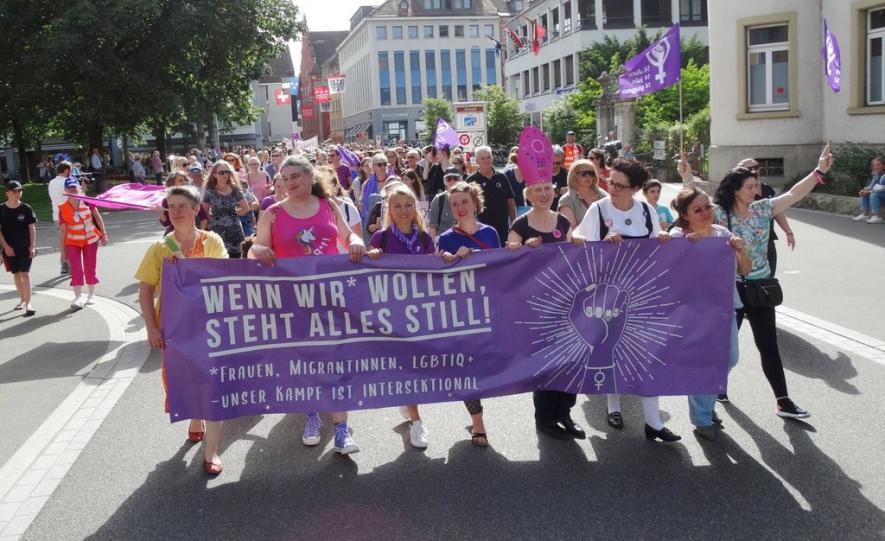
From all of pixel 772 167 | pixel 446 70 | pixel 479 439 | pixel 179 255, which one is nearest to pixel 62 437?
pixel 179 255

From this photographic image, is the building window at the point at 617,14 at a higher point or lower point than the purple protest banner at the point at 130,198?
higher

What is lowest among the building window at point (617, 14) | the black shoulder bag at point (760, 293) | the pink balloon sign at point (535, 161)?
the black shoulder bag at point (760, 293)

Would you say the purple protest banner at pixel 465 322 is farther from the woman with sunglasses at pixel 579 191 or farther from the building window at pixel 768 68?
the building window at pixel 768 68

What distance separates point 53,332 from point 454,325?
265 inches

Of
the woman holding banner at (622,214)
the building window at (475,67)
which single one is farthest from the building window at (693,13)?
the woman holding banner at (622,214)

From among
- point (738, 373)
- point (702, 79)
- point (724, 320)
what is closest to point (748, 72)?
point (702, 79)

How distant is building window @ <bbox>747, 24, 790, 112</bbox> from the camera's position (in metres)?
22.8

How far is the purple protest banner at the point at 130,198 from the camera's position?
1073 cm

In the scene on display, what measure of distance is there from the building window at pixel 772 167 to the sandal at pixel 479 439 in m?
19.0

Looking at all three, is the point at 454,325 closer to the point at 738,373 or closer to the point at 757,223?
the point at 757,223

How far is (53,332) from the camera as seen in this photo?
1063 cm

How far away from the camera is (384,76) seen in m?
104

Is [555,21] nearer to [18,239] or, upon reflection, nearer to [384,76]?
[384,76]

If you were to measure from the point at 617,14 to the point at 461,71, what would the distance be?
5084 cm
